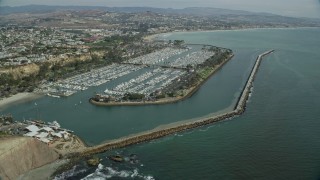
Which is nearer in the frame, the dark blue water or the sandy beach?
the dark blue water

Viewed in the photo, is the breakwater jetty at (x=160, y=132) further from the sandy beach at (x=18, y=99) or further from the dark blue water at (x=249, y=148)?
the sandy beach at (x=18, y=99)

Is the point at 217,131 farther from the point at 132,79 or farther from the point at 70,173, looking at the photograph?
the point at 132,79

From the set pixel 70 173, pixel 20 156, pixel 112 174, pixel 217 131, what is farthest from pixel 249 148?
pixel 20 156

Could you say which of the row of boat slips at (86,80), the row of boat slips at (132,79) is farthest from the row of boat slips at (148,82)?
the row of boat slips at (86,80)

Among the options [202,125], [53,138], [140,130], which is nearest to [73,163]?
[53,138]

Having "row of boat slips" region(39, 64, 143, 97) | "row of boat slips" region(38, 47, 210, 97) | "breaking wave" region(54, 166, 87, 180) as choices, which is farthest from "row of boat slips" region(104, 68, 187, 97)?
"breaking wave" region(54, 166, 87, 180)

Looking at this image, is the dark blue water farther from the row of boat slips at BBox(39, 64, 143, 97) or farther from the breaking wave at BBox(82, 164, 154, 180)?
the row of boat slips at BBox(39, 64, 143, 97)
